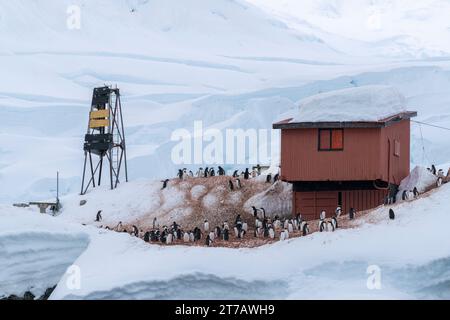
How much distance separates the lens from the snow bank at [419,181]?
36.4m

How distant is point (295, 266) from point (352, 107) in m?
12.3

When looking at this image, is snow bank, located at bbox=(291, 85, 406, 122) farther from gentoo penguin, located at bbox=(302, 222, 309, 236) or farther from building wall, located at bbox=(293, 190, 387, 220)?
gentoo penguin, located at bbox=(302, 222, 309, 236)

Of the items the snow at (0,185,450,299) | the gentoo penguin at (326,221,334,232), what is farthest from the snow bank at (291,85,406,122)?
the snow at (0,185,450,299)

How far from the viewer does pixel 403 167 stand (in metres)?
40.2

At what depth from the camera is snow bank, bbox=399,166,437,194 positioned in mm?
36375

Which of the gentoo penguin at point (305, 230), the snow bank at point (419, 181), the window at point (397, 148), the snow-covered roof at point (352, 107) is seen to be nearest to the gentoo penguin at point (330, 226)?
the gentoo penguin at point (305, 230)

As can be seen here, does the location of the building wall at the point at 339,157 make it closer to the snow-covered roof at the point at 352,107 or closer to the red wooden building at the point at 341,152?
the red wooden building at the point at 341,152

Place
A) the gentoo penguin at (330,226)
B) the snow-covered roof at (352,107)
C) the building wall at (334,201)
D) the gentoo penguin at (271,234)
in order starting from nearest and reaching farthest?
the gentoo penguin at (330,226) < the gentoo penguin at (271,234) < the snow-covered roof at (352,107) < the building wall at (334,201)

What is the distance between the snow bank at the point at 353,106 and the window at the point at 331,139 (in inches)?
17.9

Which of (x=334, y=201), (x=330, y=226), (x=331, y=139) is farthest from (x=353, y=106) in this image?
(x=330, y=226)

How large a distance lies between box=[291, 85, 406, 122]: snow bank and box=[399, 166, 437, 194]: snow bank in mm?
2384
